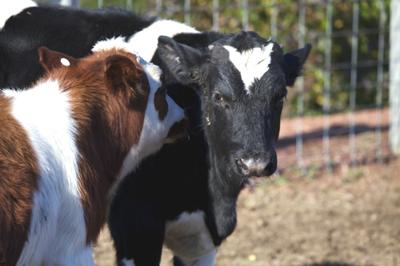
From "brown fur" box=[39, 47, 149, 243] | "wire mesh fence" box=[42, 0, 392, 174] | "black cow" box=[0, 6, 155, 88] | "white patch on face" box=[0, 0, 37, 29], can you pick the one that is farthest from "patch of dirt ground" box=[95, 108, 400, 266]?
"brown fur" box=[39, 47, 149, 243]

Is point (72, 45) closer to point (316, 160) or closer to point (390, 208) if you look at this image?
point (390, 208)

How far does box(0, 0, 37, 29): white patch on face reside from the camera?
5.69m

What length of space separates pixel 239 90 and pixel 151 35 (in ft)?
2.39

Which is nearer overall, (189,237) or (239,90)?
(239,90)

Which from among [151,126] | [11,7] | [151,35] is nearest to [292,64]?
[151,35]

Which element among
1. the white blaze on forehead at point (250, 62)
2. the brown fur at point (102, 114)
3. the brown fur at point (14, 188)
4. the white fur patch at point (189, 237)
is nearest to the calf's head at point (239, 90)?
the white blaze on forehead at point (250, 62)

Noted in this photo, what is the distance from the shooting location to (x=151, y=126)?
16.2 feet

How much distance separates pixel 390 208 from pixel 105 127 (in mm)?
4240

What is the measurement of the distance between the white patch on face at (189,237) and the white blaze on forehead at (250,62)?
794 millimetres

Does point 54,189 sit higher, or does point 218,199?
point 54,189

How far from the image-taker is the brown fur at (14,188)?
13.5ft

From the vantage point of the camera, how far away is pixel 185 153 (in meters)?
5.34

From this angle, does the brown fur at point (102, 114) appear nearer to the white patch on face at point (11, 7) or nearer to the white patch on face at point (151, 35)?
the white patch on face at point (151, 35)

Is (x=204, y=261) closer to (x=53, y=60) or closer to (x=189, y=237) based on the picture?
(x=189, y=237)
